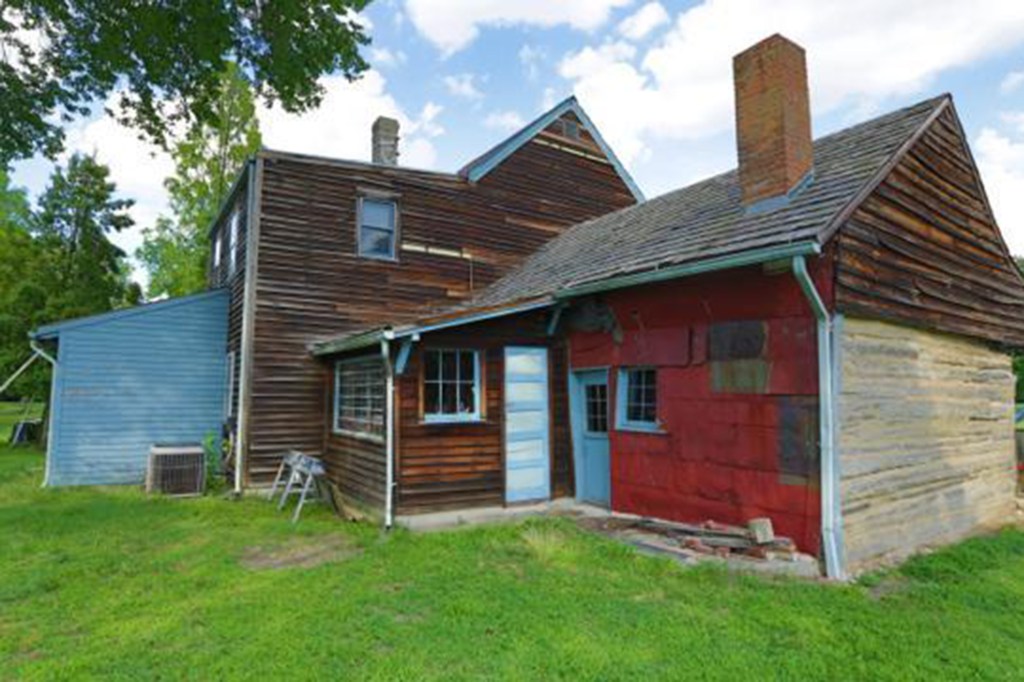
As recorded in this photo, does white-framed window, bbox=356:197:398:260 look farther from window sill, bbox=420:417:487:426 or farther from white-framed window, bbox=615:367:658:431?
white-framed window, bbox=615:367:658:431

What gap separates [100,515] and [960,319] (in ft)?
43.0

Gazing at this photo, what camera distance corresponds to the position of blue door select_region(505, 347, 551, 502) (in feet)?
31.0

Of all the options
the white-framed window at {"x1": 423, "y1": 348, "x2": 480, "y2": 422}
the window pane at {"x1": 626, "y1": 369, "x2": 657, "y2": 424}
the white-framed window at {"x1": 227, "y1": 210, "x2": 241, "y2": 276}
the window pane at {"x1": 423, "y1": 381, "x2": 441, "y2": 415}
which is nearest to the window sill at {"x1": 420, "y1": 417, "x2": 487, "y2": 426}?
the white-framed window at {"x1": 423, "y1": 348, "x2": 480, "y2": 422}

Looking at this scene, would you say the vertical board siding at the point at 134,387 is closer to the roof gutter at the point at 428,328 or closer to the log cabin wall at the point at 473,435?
the roof gutter at the point at 428,328

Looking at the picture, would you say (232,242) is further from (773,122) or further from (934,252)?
(934,252)

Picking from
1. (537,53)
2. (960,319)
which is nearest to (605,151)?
(537,53)

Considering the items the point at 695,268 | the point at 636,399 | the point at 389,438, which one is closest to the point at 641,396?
the point at 636,399

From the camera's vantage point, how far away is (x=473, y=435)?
9.16m

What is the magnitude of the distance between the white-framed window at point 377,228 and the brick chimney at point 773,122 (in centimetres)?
722

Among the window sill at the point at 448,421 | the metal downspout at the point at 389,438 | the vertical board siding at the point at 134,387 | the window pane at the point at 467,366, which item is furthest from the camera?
the vertical board siding at the point at 134,387

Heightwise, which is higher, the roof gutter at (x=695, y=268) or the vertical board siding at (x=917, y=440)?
the roof gutter at (x=695, y=268)

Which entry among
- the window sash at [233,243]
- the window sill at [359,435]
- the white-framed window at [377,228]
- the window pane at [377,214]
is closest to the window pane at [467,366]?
the window sill at [359,435]

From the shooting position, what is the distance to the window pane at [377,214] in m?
12.3

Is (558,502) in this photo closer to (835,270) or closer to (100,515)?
(835,270)
